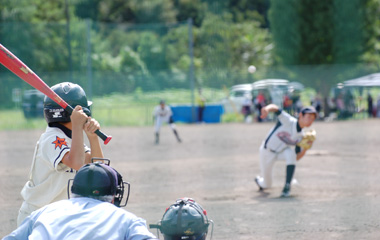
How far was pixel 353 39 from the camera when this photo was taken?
1030 inches

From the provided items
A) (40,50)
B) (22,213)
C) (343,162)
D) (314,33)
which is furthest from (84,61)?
(22,213)

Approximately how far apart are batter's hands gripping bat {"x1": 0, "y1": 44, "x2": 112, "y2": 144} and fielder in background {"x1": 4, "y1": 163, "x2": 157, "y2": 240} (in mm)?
923

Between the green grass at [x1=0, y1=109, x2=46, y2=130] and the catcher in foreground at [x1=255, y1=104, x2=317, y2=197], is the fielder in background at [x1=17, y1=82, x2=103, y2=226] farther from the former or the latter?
the green grass at [x1=0, y1=109, x2=46, y2=130]

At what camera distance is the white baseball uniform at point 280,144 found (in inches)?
339

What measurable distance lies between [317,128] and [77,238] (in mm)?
20189

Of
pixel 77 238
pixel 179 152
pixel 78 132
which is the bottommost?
pixel 179 152

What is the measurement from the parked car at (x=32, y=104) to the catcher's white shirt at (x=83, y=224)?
74.1 feet

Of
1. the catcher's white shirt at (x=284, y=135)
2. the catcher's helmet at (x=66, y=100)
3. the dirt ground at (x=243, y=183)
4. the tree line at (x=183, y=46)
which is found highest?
the tree line at (x=183, y=46)

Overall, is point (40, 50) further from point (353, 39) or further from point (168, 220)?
point (168, 220)

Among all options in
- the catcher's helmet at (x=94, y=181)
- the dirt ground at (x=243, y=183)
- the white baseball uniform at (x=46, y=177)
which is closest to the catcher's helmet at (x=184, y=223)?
the catcher's helmet at (x=94, y=181)

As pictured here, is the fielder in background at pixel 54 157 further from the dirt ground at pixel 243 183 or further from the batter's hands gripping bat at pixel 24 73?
the dirt ground at pixel 243 183

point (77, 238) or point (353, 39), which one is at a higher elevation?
point (353, 39)

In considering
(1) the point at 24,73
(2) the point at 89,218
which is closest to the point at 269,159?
(1) the point at 24,73

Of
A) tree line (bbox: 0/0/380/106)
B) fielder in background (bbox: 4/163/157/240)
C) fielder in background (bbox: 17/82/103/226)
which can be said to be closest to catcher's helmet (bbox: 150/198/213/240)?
fielder in background (bbox: 4/163/157/240)
